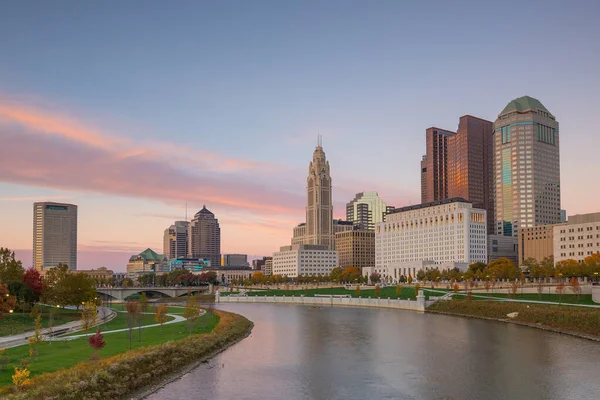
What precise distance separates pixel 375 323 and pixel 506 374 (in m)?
48.1

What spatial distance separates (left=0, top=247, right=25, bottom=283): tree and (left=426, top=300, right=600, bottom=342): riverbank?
81061 millimetres

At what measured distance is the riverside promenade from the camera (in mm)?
125500

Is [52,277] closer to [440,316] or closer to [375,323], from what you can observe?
[375,323]

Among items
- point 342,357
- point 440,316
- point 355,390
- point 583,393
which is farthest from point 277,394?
point 440,316

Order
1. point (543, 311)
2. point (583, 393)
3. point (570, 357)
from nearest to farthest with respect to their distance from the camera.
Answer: point (583, 393), point (570, 357), point (543, 311)

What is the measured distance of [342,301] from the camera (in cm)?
15600

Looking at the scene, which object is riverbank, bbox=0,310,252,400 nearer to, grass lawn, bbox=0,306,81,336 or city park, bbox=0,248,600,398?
city park, bbox=0,248,600,398

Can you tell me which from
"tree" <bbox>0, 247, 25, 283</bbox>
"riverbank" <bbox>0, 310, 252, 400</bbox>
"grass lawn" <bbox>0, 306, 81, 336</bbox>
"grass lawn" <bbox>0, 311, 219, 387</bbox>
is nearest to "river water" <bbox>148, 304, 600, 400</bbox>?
"riverbank" <bbox>0, 310, 252, 400</bbox>

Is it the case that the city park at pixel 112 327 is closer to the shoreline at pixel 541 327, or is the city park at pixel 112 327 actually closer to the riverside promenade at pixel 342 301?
the shoreline at pixel 541 327

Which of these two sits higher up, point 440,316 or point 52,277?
point 52,277

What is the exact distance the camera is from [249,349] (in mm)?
66000

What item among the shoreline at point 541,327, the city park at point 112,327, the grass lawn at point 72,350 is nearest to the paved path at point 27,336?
the city park at point 112,327

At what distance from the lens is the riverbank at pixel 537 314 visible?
7519 cm

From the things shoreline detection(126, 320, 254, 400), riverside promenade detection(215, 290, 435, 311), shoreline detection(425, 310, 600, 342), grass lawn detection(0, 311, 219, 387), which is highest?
grass lawn detection(0, 311, 219, 387)
